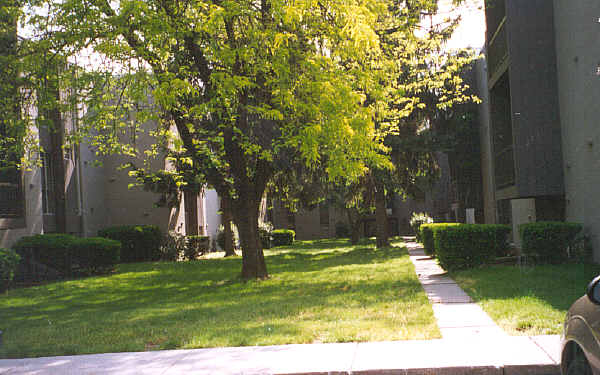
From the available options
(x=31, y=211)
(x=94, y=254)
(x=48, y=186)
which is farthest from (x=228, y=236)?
(x=31, y=211)

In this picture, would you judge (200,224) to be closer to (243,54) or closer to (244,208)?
(244,208)

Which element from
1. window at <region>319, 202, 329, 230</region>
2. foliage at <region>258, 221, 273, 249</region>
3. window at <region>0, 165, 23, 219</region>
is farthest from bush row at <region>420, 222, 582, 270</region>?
window at <region>319, 202, 329, 230</region>

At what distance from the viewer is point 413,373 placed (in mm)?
6203

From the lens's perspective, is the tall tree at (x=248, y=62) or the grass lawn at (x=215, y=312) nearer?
the grass lawn at (x=215, y=312)

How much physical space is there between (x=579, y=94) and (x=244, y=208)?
9.25 metres

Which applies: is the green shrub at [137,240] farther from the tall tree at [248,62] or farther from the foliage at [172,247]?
the tall tree at [248,62]

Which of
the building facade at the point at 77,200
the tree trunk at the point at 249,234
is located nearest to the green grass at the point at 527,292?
the tree trunk at the point at 249,234

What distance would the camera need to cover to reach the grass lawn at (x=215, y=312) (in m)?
8.38

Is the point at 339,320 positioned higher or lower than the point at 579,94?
lower

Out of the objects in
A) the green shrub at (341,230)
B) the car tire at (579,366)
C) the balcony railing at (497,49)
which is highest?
the balcony railing at (497,49)

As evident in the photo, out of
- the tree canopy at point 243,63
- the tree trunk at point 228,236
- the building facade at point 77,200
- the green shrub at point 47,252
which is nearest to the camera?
the tree canopy at point 243,63

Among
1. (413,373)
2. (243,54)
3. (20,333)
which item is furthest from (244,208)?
(413,373)

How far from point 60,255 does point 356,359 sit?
54.9 feet

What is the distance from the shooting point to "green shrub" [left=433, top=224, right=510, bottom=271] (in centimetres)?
1470
